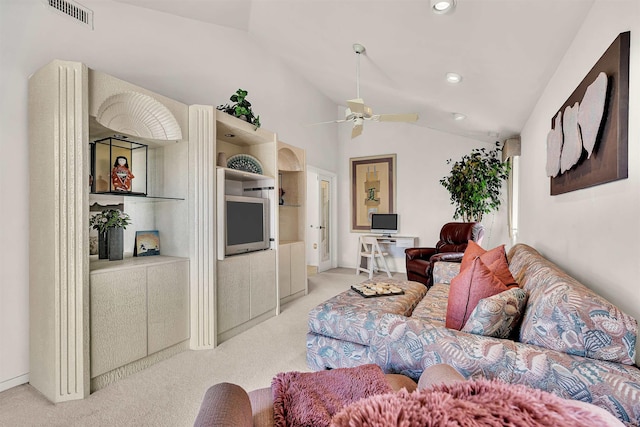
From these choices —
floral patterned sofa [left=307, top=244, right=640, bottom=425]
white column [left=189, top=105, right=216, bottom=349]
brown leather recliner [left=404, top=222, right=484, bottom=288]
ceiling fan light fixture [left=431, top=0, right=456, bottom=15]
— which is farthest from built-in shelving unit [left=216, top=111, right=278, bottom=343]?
brown leather recliner [left=404, top=222, right=484, bottom=288]

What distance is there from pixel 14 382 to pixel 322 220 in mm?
4604

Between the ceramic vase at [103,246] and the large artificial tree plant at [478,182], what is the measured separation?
4.75 m

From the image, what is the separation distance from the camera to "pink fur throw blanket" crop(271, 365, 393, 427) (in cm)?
97

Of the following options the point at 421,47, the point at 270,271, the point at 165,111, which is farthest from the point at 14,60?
the point at 421,47

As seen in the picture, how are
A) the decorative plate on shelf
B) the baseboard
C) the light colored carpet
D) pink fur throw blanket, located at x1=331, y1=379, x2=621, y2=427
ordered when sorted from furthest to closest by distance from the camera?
the decorative plate on shelf
the baseboard
the light colored carpet
pink fur throw blanket, located at x1=331, y1=379, x2=621, y2=427

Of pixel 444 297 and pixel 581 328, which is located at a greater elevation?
pixel 581 328

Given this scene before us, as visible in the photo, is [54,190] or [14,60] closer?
[54,190]

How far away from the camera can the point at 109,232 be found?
7.57 feet

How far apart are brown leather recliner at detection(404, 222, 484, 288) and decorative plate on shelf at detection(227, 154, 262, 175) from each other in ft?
7.95

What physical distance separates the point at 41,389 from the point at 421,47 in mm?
3644

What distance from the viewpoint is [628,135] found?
3.82 ft

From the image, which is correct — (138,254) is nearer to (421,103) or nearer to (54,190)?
(54,190)

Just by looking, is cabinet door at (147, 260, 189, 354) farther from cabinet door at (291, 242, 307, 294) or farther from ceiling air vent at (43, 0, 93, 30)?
ceiling air vent at (43, 0, 93, 30)

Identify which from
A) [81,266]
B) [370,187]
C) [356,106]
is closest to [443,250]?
[370,187]
